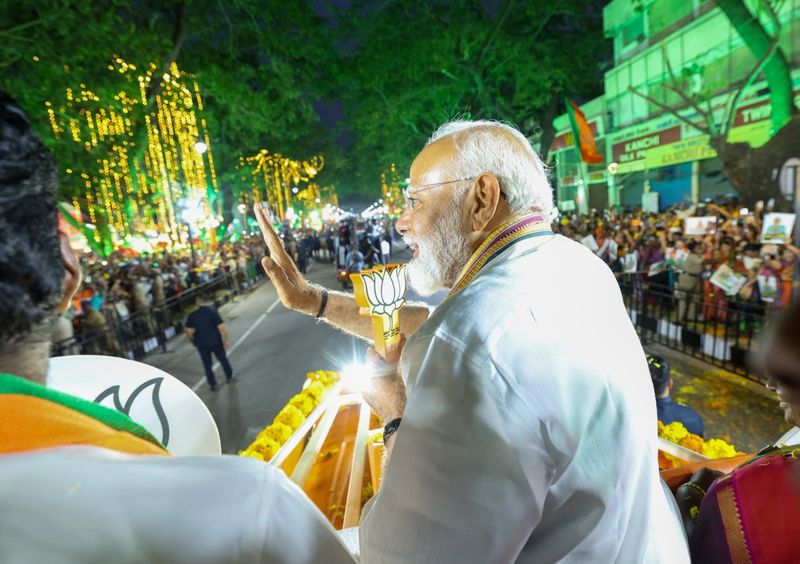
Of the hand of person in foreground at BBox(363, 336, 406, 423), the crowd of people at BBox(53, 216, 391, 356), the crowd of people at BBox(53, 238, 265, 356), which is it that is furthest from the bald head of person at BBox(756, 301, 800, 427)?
the crowd of people at BBox(53, 238, 265, 356)

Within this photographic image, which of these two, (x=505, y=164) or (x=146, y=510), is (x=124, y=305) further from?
(x=146, y=510)

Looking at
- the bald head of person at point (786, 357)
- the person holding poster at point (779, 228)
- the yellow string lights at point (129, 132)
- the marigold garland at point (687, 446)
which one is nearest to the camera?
the bald head of person at point (786, 357)

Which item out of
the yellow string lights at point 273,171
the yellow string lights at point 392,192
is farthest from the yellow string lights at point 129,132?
the yellow string lights at point 392,192

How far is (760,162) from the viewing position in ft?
33.8

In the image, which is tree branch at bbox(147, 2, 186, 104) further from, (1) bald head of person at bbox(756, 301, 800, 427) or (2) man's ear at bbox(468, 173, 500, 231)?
(1) bald head of person at bbox(756, 301, 800, 427)

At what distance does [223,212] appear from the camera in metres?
42.0

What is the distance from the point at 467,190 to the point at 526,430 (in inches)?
31.9

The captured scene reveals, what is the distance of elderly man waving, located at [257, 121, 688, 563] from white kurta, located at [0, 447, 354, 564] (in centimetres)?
35

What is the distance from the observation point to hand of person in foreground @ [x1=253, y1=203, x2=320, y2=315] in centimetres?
254

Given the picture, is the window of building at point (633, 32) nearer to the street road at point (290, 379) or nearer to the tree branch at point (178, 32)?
the tree branch at point (178, 32)

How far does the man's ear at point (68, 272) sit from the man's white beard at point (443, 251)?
1.03m

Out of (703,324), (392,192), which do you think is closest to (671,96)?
(703,324)

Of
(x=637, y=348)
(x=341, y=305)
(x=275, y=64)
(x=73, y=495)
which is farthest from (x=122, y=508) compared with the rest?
(x=275, y=64)

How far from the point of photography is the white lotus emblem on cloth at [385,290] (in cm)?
202
